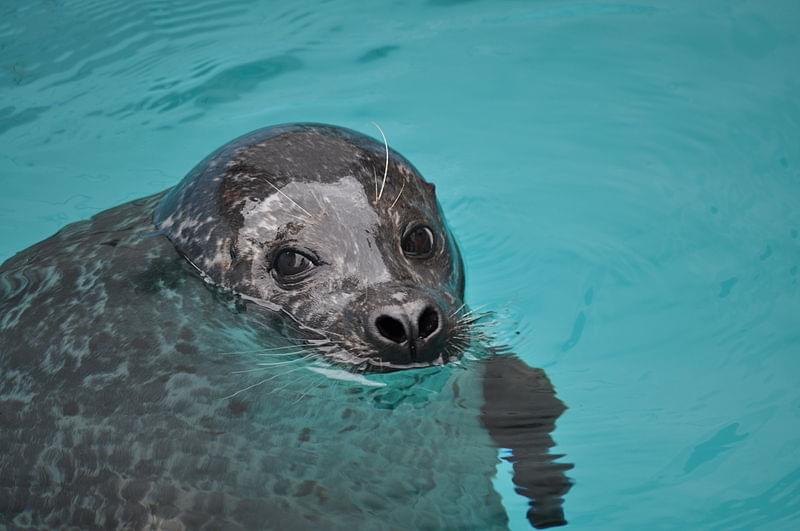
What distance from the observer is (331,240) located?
4.42 m

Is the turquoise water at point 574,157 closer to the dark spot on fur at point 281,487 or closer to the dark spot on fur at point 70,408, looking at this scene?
the dark spot on fur at point 281,487

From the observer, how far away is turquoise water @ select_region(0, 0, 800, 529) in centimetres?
463

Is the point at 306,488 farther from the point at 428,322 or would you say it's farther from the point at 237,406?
the point at 428,322

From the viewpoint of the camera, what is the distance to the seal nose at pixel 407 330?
3979 millimetres

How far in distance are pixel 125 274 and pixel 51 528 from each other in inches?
54.5

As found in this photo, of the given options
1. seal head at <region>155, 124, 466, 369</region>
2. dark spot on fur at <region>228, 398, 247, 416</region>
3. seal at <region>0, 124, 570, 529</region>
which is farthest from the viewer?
seal head at <region>155, 124, 466, 369</region>

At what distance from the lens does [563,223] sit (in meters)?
6.41

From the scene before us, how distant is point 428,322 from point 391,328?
153mm

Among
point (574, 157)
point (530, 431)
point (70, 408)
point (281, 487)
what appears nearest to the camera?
point (281, 487)

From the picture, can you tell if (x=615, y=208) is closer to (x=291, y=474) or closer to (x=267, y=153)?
(x=267, y=153)

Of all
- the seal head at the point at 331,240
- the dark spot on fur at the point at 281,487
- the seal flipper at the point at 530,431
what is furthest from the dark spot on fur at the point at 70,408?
the seal flipper at the point at 530,431

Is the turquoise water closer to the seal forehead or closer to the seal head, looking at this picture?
the seal head

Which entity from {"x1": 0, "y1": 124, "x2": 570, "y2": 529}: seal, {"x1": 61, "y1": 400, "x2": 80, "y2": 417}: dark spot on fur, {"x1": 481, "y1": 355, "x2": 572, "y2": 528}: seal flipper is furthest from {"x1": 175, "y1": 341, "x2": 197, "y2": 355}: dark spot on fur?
{"x1": 481, "y1": 355, "x2": 572, "y2": 528}: seal flipper

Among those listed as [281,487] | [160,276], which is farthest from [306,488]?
[160,276]
